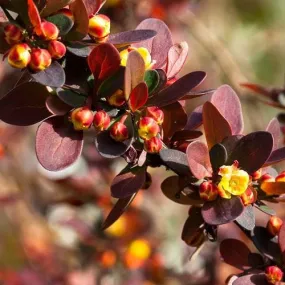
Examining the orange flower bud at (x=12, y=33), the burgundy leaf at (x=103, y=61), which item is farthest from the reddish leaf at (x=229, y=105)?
the orange flower bud at (x=12, y=33)

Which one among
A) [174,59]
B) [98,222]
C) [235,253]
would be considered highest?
[174,59]

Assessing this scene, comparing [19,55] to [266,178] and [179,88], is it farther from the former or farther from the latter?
[266,178]

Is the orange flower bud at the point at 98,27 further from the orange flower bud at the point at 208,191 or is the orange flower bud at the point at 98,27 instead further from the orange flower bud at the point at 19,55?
the orange flower bud at the point at 208,191

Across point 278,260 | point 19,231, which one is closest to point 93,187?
point 278,260

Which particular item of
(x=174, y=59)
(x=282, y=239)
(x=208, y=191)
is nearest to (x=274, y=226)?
(x=282, y=239)

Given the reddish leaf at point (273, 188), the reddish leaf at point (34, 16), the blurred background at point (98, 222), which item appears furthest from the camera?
the blurred background at point (98, 222)

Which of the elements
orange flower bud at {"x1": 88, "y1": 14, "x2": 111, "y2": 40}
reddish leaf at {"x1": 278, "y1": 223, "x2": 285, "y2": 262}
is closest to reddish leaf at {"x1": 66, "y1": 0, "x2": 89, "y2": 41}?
orange flower bud at {"x1": 88, "y1": 14, "x2": 111, "y2": 40}
